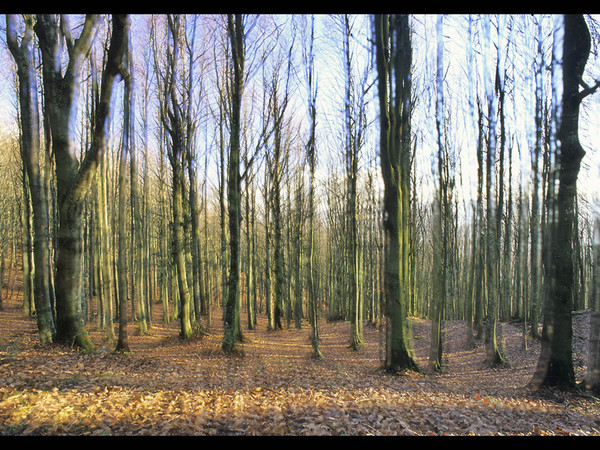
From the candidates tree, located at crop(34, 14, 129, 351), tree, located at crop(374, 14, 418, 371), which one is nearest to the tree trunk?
tree, located at crop(374, 14, 418, 371)

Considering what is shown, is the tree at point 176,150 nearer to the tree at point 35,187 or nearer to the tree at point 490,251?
the tree at point 35,187

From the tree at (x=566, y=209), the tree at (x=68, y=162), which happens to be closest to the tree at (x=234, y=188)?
the tree at (x=68, y=162)

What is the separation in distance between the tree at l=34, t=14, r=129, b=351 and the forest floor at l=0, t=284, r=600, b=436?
0.94 m

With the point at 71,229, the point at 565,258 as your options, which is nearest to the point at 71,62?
the point at 71,229

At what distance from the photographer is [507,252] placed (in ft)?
44.4

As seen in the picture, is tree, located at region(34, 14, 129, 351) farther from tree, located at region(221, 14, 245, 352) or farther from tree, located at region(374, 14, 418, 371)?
tree, located at region(374, 14, 418, 371)

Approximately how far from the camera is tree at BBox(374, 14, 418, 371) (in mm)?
7746

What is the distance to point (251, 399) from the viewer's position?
190 inches

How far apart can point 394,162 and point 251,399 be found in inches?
242

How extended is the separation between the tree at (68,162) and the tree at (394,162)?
252 inches

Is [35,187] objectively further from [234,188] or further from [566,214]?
[566,214]

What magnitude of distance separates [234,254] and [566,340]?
8000mm

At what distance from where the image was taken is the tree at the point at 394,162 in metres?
7.75

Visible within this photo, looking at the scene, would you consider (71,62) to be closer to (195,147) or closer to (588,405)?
(195,147)
